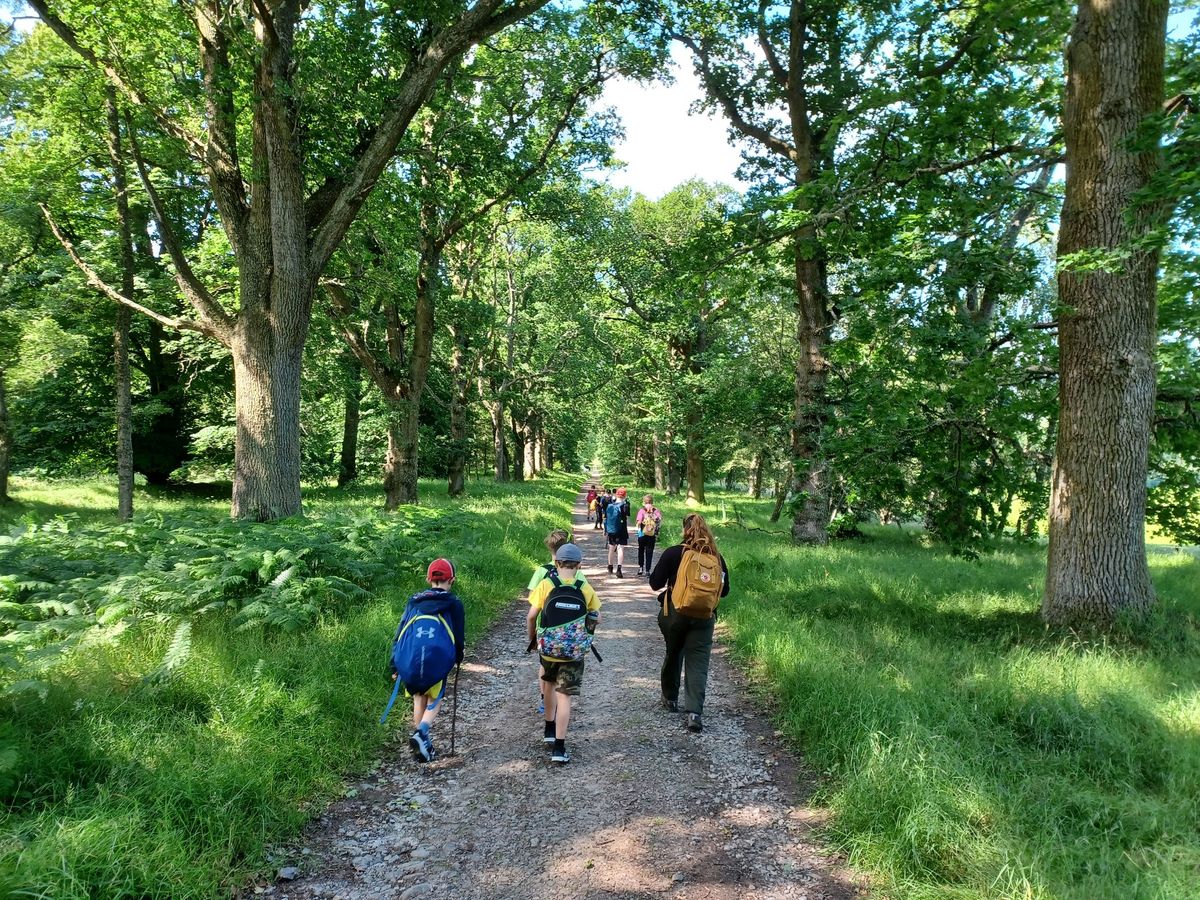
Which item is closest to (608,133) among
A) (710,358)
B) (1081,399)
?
(710,358)

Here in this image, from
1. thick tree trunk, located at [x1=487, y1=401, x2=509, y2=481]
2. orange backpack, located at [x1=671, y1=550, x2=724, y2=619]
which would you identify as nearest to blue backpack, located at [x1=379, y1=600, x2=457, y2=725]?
orange backpack, located at [x1=671, y1=550, x2=724, y2=619]

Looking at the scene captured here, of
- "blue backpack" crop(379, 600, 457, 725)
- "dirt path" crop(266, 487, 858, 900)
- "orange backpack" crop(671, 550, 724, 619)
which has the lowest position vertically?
"dirt path" crop(266, 487, 858, 900)

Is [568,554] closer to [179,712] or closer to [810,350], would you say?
[179,712]

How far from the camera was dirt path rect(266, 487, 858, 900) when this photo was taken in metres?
3.35

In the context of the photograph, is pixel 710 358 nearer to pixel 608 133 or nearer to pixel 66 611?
pixel 608 133

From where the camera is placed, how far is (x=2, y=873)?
2.52 metres

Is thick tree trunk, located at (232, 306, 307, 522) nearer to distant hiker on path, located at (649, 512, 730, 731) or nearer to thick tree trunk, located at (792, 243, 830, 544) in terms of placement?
distant hiker on path, located at (649, 512, 730, 731)

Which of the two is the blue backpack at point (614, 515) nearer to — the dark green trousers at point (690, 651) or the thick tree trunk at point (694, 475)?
the dark green trousers at point (690, 651)

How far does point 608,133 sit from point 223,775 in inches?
648

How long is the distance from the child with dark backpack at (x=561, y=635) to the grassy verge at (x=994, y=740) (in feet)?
6.49

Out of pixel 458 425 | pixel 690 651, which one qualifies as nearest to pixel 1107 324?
pixel 690 651

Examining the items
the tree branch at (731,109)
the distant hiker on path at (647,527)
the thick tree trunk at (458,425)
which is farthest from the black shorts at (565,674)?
the thick tree trunk at (458,425)

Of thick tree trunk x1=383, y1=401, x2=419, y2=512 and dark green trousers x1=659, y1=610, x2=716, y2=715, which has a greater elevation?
thick tree trunk x1=383, y1=401, x2=419, y2=512

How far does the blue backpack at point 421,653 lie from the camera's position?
465 cm
